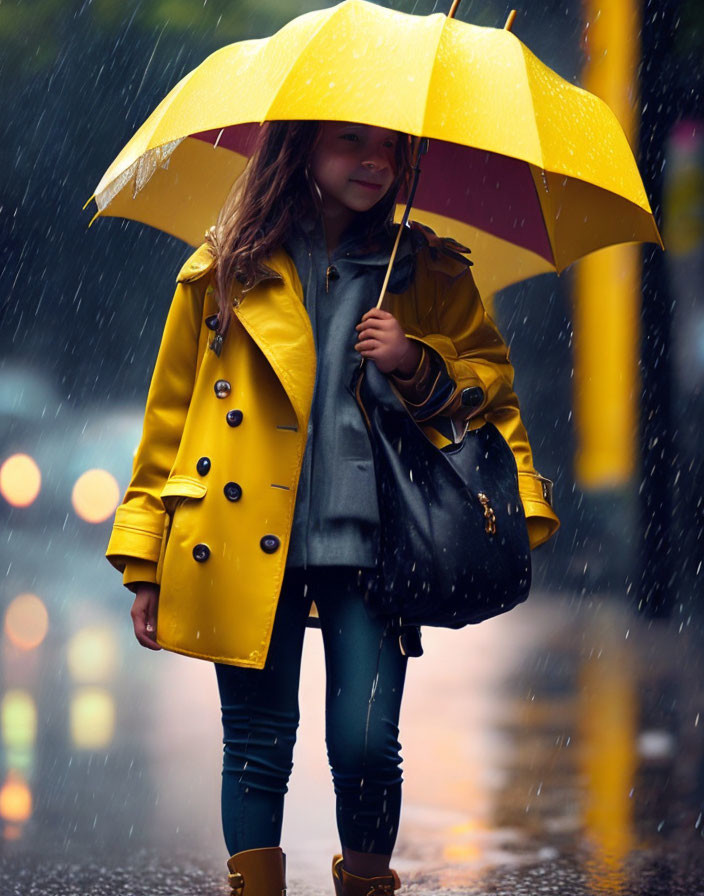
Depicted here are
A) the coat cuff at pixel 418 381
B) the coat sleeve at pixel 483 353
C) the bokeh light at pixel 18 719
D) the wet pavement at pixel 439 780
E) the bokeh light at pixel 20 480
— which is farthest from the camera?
the bokeh light at pixel 20 480

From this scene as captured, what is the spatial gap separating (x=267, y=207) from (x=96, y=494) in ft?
35.2

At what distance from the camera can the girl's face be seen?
11.4 ft

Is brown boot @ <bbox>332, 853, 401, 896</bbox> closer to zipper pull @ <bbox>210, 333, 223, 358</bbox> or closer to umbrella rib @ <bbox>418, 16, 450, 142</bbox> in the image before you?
zipper pull @ <bbox>210, 333, 223, 358</bbox>

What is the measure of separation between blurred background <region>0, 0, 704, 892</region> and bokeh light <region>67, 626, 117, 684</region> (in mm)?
24

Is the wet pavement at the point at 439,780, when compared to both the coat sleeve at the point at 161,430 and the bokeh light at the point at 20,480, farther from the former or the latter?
the bokeh light at the point at 20,480

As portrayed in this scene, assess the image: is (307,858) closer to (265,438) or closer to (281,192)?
(265,438)

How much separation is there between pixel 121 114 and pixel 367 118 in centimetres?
1118

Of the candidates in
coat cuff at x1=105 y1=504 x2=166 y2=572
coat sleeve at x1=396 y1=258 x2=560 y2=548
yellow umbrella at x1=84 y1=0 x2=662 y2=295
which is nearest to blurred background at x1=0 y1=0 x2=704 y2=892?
yellow umbrella at x1=84 y1=0 x2=662 y2=295

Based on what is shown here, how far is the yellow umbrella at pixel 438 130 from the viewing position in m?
3.30

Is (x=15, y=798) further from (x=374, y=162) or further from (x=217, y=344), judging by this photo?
(x=374, y=162)

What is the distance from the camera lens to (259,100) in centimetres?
336

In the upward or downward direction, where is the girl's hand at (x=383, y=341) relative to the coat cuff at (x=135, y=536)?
upward

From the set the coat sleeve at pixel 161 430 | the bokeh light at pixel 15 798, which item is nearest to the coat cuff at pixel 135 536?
the coat sleeve at pixel 161 430

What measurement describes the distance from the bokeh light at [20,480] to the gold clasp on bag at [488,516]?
11.2 m
